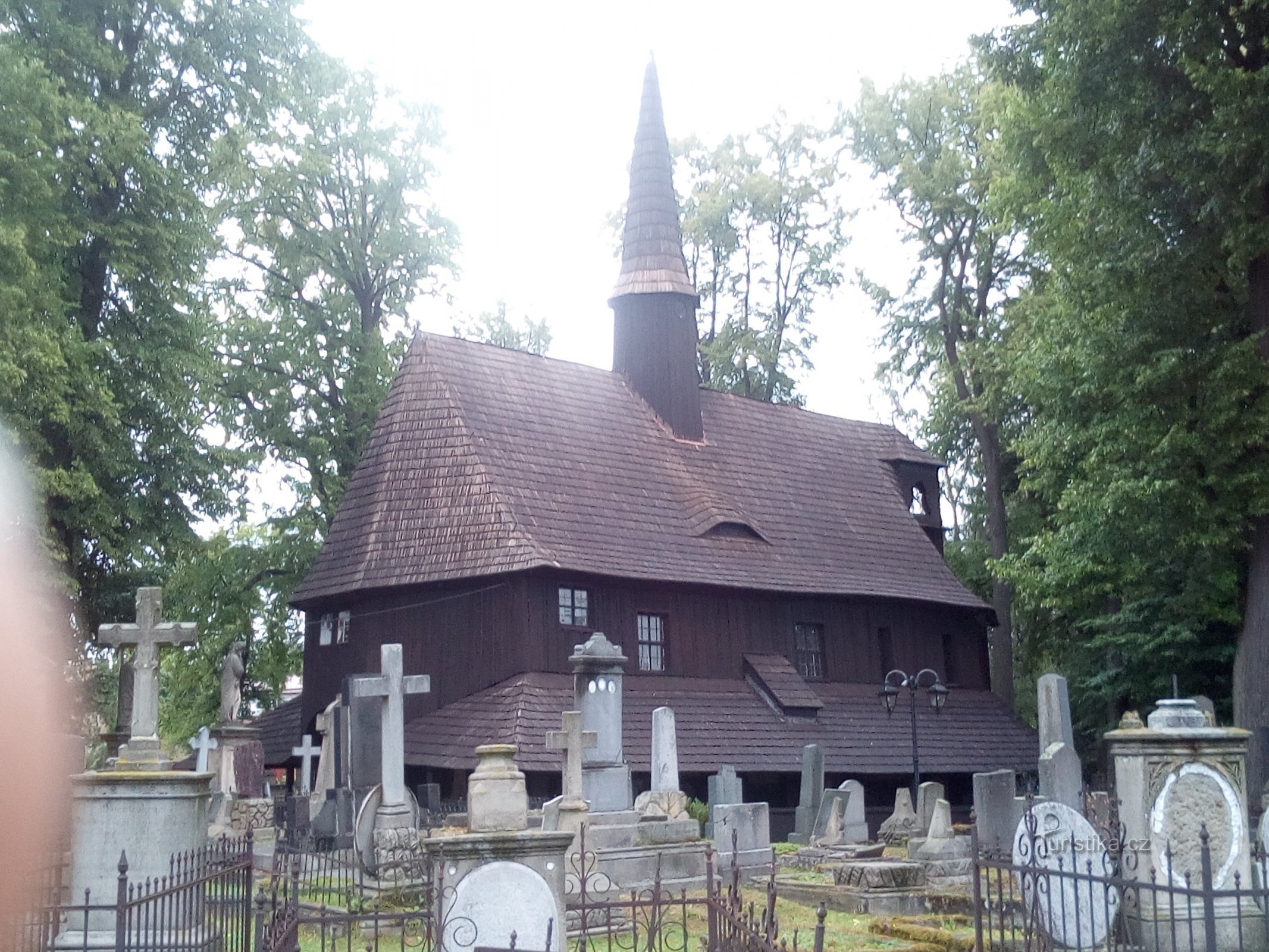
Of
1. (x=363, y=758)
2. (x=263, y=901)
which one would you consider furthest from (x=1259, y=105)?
(x=263, y=901)

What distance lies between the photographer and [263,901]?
10.8 meters

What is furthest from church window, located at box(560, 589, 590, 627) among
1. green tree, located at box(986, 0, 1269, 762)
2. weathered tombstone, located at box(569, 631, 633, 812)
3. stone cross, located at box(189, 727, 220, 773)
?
green tree, located at box(986, 0, 1269, 762)

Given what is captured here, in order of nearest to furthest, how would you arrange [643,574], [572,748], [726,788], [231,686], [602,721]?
[572,748] → [602,721] → [726,788] → [231,686] → [643,574]

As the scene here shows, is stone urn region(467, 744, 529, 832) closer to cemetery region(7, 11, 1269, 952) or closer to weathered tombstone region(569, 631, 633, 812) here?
cemetery region(7, 11, 1269, 952)

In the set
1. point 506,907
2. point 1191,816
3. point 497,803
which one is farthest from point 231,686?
point 1191,816

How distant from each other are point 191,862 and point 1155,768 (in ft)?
23.5

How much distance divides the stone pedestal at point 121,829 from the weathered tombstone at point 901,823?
506 inches

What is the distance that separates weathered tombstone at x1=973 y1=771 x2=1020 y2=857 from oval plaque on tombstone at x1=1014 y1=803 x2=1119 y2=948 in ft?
26.6

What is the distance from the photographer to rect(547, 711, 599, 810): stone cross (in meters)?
14.3

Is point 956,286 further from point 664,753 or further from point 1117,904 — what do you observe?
point 1117,904

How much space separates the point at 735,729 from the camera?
24.2 metres

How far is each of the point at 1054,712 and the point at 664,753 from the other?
4.96 metres

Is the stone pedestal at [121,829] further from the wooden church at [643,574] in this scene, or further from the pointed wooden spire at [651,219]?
the pointed wooden spire at [651,219]

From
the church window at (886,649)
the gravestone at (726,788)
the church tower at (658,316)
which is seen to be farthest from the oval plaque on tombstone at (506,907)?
the church tower at (658,316)
